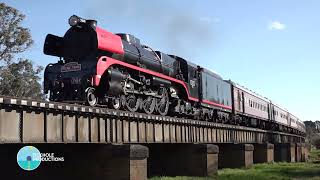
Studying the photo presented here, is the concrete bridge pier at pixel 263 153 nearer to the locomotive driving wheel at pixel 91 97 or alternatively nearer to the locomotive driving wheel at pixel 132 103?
the locomotive driving wheel at pixel 132 103

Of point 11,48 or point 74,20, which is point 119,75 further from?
point 11,48

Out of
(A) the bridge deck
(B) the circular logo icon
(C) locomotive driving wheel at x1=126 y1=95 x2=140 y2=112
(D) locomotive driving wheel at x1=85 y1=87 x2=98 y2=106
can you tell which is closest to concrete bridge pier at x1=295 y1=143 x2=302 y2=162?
(A) the bridge deck

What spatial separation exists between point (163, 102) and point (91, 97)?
6748 millimetres

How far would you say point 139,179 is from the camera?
64.2ft

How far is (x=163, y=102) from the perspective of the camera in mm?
24375

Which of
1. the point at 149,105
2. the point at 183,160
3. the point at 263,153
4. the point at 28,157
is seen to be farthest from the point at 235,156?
the point at 28,157

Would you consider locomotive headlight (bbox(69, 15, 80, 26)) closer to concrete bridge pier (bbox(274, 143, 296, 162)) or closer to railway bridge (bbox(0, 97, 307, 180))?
railway bridge (bbox(0, 97, 307, 180))

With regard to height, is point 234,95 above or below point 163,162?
above

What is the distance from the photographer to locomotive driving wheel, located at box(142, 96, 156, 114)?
22.2 m

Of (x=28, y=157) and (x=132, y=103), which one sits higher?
(x=132, y=103)

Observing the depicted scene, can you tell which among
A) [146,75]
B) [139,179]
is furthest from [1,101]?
[146,75]

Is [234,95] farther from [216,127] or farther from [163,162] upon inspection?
[163,162]

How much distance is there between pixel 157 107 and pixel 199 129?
5.65 metres

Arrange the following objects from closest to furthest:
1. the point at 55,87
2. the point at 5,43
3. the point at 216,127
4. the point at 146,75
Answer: the point at 55,87
the point at 146,75
the point at 216,127
the point at 5,43
